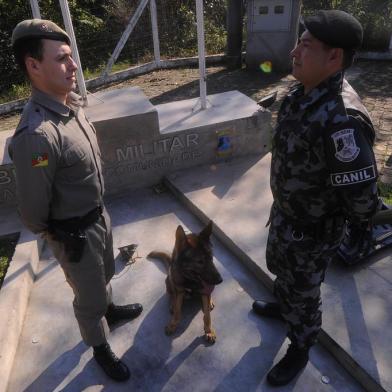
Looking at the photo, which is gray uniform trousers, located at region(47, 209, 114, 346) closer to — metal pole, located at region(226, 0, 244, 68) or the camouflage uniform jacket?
the camouflage uniform jacket

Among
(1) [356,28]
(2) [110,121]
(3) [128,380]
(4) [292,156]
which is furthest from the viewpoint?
(2) [110,121]

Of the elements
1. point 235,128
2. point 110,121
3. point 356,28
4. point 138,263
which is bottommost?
point 138,263

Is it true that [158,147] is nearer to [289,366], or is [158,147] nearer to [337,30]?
[289,366]

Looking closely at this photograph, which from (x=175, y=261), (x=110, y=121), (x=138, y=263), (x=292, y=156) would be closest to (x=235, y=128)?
(x=110, y=121)

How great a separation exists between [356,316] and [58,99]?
8.93ft

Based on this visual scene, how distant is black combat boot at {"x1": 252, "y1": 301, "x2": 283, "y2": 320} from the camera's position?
3.11m

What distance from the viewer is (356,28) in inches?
71.7

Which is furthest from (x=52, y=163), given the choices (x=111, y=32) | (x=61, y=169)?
(x=111, y=32)

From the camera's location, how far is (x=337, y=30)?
180 centimetres

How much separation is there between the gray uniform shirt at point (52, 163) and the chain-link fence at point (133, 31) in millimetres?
8261

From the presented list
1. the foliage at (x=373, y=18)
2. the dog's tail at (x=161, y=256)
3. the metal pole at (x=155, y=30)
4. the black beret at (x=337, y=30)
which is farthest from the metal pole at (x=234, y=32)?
the black beret at (x=337, y=30)

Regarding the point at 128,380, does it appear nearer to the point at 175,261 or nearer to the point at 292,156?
the point at 175,261

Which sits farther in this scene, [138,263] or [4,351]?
[138,263]

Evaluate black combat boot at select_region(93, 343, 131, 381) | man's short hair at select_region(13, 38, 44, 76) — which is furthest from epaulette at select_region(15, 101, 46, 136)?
black combat boot at select_region(93, 343, 131, 381)
